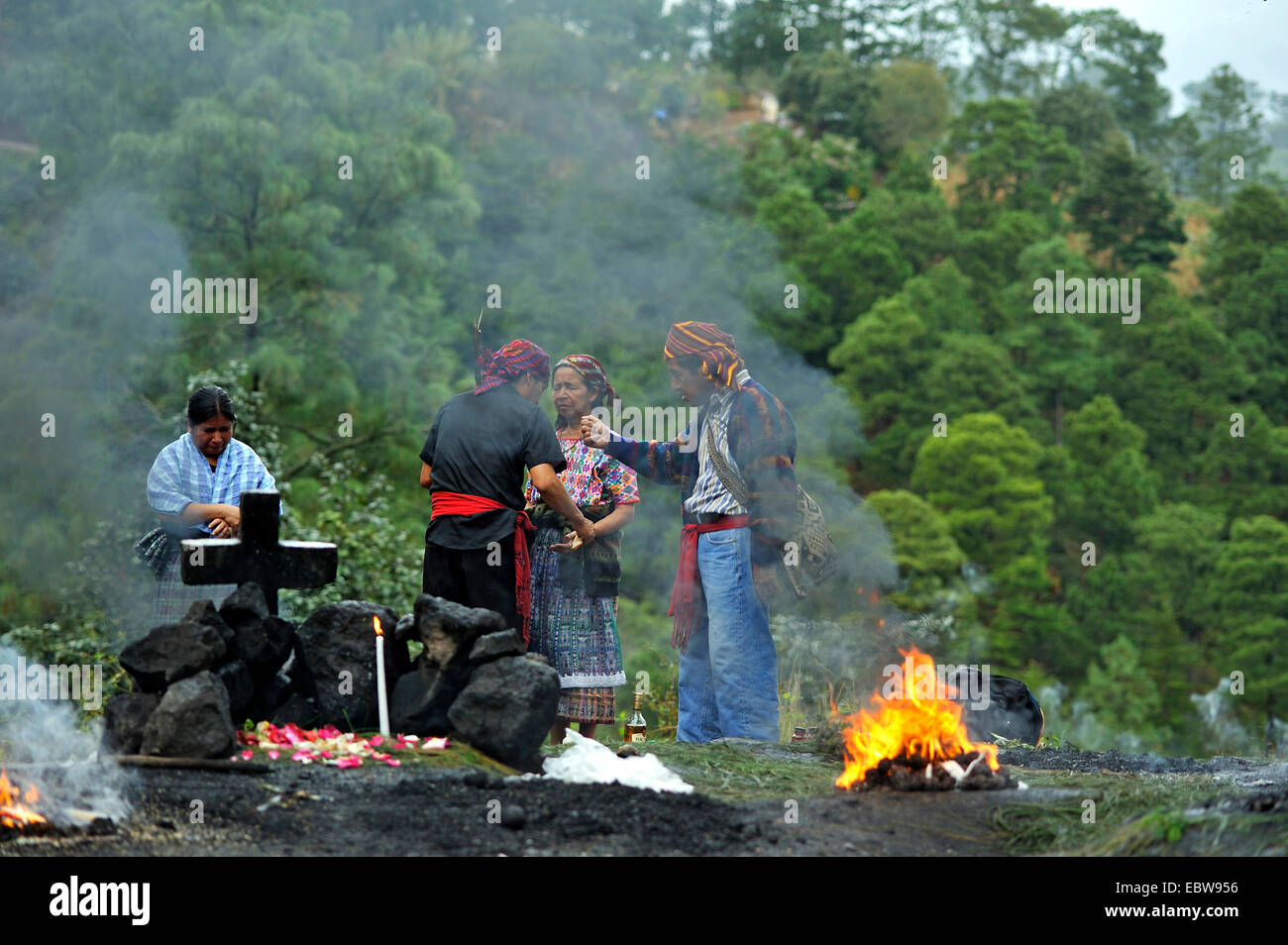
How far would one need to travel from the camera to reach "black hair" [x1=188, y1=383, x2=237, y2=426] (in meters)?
5.79

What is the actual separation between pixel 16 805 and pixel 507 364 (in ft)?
9.16

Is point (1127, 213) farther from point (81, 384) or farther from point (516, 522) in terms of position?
point (516, 522)

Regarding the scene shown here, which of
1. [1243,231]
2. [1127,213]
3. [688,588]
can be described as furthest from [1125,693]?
[688,588]

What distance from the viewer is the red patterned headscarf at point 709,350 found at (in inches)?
250

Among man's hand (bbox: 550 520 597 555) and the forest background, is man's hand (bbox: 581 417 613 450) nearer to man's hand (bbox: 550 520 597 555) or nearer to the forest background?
man's hand (bbox: 550 520 597 555)

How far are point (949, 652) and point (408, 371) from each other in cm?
1043

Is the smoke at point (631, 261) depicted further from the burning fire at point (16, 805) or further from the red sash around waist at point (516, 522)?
the burning fire at point (16, 805)

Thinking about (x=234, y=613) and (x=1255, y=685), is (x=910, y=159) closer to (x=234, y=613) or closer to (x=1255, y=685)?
(x=1255, y=685)

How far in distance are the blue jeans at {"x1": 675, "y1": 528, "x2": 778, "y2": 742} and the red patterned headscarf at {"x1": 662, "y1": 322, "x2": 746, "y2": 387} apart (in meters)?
0.73

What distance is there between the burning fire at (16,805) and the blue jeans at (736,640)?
293cm

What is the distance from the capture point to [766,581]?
614 centimetres

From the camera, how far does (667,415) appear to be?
20.9 meters

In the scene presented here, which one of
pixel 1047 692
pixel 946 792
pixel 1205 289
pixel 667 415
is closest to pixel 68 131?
pixel 667 415

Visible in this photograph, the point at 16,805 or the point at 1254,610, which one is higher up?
the point at 16,805
